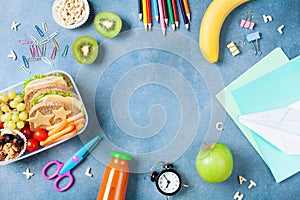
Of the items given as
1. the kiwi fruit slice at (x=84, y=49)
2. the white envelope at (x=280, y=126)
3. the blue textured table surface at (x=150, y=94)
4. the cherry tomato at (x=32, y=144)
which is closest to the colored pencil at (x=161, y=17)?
the blue textured table surface at (x=150, y=94)

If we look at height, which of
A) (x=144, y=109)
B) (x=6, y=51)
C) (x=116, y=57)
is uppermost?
(x=6, y=51)

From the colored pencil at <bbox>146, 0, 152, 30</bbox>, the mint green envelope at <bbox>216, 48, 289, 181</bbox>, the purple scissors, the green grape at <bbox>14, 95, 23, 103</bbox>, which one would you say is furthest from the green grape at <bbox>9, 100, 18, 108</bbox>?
the mint green envelope at <bbox>216, 48, 289, 181</bbox>

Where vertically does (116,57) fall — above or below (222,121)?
above

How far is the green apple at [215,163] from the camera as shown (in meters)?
0.99

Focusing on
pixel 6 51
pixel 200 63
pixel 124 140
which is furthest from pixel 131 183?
pixel 6 51

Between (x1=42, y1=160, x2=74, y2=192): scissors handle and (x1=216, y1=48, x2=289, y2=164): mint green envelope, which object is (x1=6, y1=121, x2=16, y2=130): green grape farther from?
(x1=216, y1=48, x2=289, y2=164): mint green envelope

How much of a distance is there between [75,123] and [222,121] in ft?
1.05

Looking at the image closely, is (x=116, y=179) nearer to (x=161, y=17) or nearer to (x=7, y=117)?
(x=7, y=117)

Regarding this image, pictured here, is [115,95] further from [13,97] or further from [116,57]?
[13,97]

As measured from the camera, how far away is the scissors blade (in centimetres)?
105

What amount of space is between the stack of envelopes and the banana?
3.5 inches

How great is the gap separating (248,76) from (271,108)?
0.28 feet

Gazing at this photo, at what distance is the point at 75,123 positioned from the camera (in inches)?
40.6

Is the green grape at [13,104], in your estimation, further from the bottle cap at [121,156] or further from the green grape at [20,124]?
the bottle cap at [121,156]
